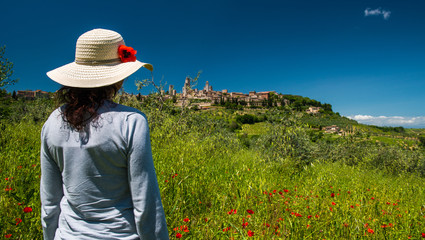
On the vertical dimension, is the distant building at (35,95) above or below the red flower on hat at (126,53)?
above

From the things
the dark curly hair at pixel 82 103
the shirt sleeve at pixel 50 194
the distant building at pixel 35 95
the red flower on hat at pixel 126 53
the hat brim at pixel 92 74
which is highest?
the distant building at pixel 35 95

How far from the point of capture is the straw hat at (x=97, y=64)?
106cm

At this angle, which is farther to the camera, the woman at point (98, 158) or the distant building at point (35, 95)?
the distant building at point (35, 95)

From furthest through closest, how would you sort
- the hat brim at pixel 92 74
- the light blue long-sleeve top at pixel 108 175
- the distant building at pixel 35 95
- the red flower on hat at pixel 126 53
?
the distant building at pixel 35 95
the red flower on hat at pixel 126 53
the hat brim at pixel 92 74
the light blue long-sleeve top at pixel 108 175

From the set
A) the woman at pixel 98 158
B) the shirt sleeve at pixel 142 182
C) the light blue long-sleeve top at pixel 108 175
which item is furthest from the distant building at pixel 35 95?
the shirt sleeve at pixel 142 182

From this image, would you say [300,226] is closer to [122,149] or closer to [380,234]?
[380,234]

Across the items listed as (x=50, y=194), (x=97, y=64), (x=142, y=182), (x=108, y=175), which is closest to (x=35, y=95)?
(x=50, y=194)

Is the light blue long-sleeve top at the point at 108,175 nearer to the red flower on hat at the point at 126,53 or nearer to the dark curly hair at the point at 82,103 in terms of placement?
the dark curly hair at the point at 82,103

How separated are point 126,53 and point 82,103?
1.27ft

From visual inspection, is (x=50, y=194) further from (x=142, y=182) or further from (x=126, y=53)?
(x=126, y=53)

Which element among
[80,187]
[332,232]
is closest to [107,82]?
[80,187]

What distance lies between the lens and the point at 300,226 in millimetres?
2367

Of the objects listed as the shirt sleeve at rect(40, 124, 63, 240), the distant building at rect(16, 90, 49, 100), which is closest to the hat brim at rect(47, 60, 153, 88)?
the shirt sleeve at rect(40, 124, 63, 240)

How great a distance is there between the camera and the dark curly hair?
37.4 inches
